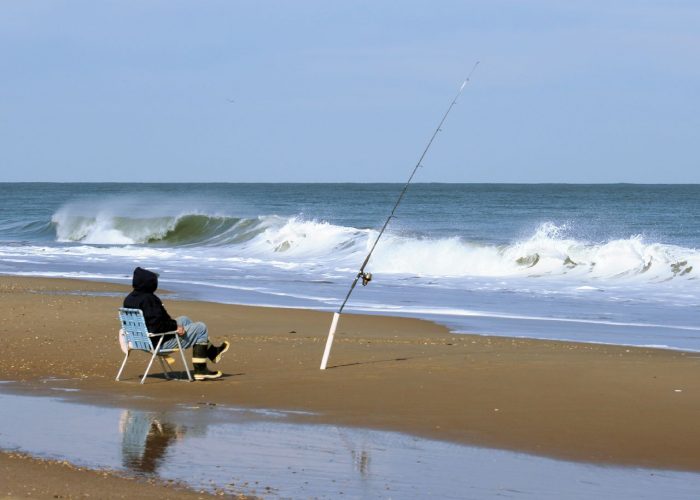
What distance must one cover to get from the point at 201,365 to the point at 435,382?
198 cm

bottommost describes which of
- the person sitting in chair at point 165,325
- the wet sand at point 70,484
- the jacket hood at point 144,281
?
the wet sand at point 70,484

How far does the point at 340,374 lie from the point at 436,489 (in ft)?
13.0

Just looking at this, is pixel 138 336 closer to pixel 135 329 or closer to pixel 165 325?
pixel 135 329

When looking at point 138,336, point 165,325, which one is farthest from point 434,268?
point 138,336

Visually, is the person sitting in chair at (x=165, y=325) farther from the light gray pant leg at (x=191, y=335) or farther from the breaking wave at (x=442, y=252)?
the breaking wave at (x=442, y=252)

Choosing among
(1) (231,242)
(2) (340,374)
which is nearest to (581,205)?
(1) (231,242)

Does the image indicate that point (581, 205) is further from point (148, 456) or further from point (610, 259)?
point (148, 456)

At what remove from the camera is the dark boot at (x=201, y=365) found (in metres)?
9.87

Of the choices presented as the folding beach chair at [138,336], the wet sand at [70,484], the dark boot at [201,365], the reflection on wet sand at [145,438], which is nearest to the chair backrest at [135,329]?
the folding beach chair at [138,336]

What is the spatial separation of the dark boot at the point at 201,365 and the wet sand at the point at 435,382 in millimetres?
176

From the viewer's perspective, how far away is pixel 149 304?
9.73 metres

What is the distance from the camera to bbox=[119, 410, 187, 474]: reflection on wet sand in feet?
21.6

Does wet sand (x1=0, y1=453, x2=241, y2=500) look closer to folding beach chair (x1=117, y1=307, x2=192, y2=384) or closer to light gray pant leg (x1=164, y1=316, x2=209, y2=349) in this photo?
folding beach chair (x1=117, y1=307, x2=192, y2=384)

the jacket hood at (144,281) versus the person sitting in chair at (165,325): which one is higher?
the jacket hood at (144,281)
